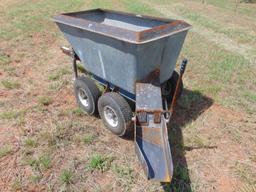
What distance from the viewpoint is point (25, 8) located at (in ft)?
35.9

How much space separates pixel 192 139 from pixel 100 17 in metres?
2.95

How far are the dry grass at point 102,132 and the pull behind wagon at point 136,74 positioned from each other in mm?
303

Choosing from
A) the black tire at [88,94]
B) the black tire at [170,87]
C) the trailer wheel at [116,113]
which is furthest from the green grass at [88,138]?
the black tire at [170,87]

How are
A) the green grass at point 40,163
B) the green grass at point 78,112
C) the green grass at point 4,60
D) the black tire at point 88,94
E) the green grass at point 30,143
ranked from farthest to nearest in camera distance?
the green grass at point 4,60, the green grass at point 78,112, the black tire at point 88,94, the green grass at point 30,143, the green grass at point 40,163

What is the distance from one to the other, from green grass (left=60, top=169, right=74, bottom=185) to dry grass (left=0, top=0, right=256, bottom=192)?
0.04 ft

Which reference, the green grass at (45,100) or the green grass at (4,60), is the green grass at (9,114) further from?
the green grass at (4,60)

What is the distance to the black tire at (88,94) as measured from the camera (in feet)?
12.7

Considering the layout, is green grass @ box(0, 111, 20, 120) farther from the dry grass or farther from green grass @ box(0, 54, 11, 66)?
green grass @ box(0, 54, 11, 66)

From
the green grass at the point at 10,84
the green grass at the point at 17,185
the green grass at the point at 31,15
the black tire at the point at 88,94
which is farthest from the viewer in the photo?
the green grass at the point at 31,15

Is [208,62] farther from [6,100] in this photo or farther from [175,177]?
[6,100]

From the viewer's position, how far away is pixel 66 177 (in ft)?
9.83

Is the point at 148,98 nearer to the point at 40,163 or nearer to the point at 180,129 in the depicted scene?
the point at 180,129

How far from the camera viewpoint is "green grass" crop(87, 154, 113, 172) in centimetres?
317

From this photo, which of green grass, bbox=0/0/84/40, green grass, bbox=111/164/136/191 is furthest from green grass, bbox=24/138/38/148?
green grass, bbox=0/0/84/40
